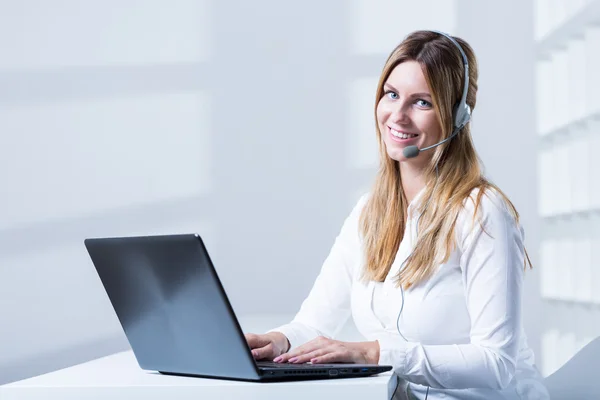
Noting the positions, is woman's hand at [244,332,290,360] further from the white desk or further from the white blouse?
the white desk

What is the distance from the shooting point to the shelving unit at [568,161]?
11.6 ft

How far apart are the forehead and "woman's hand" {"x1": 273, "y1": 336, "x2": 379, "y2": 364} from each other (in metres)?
0.64

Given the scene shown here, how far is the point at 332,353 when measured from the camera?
1.42 meters

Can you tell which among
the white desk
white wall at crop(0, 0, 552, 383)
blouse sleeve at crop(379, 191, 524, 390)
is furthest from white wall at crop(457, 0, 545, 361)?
the white desk

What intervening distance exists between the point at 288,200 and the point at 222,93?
1.98 ft

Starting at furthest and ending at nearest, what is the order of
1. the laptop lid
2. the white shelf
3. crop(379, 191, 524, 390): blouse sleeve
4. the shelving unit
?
the white shelf → the shelving unit → crop(379, 191, 524, 390): blouse sleeve → the laptop lid

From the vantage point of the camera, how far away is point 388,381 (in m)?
1.28

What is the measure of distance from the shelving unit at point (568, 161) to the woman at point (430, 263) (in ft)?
5.68

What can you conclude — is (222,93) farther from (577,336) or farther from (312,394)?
(312,394)

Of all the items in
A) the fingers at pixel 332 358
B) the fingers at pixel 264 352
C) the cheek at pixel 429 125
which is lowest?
the fingers at pixel 264 352

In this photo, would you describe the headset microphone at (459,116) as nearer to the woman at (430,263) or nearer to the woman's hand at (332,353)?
the woman at (430,263)

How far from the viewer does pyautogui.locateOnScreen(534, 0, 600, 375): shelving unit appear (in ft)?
11.6

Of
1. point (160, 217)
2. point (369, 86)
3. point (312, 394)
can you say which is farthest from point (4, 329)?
point (312, 394)

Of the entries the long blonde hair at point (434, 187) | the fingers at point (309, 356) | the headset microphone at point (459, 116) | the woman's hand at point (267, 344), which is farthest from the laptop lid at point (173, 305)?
the headset microphone at point (459, 116)
